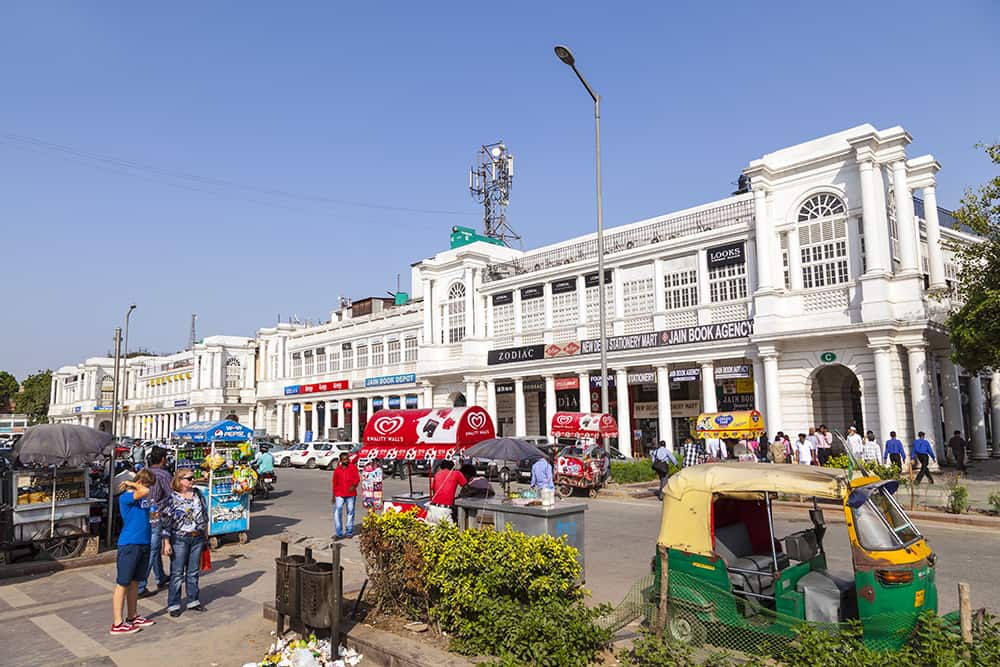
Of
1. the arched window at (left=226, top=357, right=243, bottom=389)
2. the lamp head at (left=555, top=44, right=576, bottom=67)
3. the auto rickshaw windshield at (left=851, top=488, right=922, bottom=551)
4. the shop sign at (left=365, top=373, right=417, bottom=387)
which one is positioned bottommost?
the auto rickshaw windshield at (left=851, top=488, right=922, bottom=551)

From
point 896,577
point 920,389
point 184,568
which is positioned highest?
point 920,389

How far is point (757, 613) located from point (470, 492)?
20.5ft

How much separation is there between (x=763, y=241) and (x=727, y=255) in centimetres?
221

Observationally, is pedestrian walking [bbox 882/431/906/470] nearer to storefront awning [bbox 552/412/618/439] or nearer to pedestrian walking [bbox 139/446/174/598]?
storefront awning [bbox 552/412/618/439]

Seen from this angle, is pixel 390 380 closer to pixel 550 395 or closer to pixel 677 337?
pixel 550 395

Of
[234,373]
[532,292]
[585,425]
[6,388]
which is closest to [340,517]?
Answer: [585,425]

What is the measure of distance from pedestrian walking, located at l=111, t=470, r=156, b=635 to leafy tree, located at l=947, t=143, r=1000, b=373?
69.6ft

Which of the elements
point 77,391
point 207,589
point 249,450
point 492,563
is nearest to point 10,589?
point 207,589

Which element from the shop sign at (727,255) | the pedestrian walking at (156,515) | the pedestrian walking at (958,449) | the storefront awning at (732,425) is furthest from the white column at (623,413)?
the pedestrian walking at (156,515)

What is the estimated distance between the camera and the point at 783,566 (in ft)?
20.8

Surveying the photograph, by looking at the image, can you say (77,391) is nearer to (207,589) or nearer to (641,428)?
(641,428)

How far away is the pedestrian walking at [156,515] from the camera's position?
8570mm

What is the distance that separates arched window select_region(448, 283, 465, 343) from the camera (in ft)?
138

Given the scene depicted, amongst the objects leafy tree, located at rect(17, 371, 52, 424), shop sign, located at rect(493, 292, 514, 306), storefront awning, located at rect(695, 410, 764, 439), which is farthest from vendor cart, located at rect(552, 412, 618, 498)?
leafy tree, located at rect(17, 371, 52, 424)
